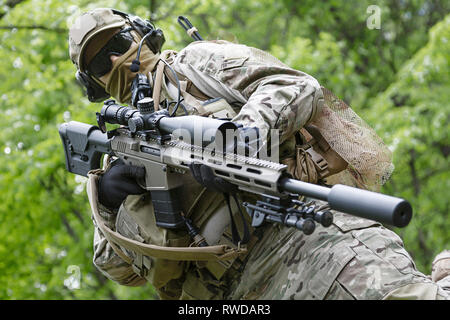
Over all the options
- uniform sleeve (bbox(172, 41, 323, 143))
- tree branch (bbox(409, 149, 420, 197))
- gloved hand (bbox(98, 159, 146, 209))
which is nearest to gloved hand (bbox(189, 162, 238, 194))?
uniform sleeve (bbox(172, 41, 323, 143))

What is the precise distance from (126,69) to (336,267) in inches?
67.3

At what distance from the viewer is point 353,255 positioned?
9.29 ft

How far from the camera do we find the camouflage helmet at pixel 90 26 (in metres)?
3.46

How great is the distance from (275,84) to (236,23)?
10913 millimetres

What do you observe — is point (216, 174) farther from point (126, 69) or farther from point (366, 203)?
point (126, 69)

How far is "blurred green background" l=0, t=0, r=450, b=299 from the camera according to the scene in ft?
26.0

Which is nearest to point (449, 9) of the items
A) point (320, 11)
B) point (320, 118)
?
point (320, 11)

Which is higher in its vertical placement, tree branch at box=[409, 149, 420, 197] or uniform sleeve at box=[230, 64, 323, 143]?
uniform sleeve at box=[230, 64, 323, 143]

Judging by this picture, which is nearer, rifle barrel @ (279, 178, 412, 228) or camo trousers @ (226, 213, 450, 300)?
rifle barrel @ (279, 178, 412, 228)

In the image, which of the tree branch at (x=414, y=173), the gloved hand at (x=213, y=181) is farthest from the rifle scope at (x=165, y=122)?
the tree branch at (x=414, y=173)

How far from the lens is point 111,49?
3.53m

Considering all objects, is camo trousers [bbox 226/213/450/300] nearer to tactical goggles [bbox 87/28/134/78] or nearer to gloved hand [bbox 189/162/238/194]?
gloved hand [bbox 189/162/238/194]

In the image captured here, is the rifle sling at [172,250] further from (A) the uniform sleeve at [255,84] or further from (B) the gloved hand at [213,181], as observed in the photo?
(A) the uniform sleeve at [255,84]

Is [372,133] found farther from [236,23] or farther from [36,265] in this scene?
[236,23]
